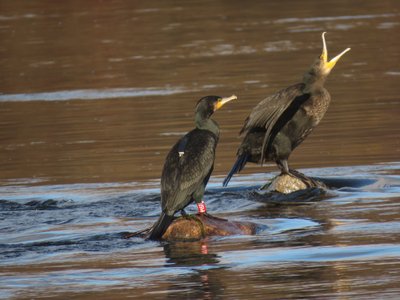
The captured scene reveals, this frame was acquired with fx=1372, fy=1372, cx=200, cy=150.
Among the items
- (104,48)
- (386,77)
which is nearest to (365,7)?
(104,48)

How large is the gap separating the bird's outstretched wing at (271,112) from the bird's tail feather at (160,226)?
2283 mm

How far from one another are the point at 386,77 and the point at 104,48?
22.7ft

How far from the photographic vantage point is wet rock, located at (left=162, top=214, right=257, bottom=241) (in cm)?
1009

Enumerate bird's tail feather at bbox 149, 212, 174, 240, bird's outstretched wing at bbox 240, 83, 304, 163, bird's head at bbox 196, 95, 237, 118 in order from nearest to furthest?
1. bird's tail feather at bbox 149, 212, 174, 240
2. bird's head at bbox 196, 95, 237, 118
3. bird's outstretched wing at bbox 240, 83, 304, 163

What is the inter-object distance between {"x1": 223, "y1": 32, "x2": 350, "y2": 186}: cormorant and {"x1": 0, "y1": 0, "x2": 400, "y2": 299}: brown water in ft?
1.24

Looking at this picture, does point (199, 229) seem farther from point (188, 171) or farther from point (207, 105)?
point (207, 105)

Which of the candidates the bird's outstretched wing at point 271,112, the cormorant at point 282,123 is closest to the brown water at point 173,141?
the cormorant at point 282,123

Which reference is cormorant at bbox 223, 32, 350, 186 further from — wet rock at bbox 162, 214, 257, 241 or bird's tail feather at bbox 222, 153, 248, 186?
wet rock at bbox 162, 214, 257, 241

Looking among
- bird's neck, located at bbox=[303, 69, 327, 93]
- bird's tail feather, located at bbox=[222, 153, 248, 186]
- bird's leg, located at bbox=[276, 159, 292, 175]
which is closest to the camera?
bird's tail feather, located at bbox=[222, 153, 248, 186]

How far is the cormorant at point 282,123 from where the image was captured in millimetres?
12172

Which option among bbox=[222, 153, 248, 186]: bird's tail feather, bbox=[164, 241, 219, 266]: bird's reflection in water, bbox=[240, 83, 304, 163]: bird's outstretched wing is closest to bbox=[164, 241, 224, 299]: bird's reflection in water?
bbox=[164, 241, 219, 266]: bird's reflection in water

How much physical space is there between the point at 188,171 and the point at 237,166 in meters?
2.11

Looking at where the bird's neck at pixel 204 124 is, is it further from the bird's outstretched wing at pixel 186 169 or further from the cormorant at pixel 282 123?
the cormorant at pixel 282 123

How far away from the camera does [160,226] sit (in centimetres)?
1003
